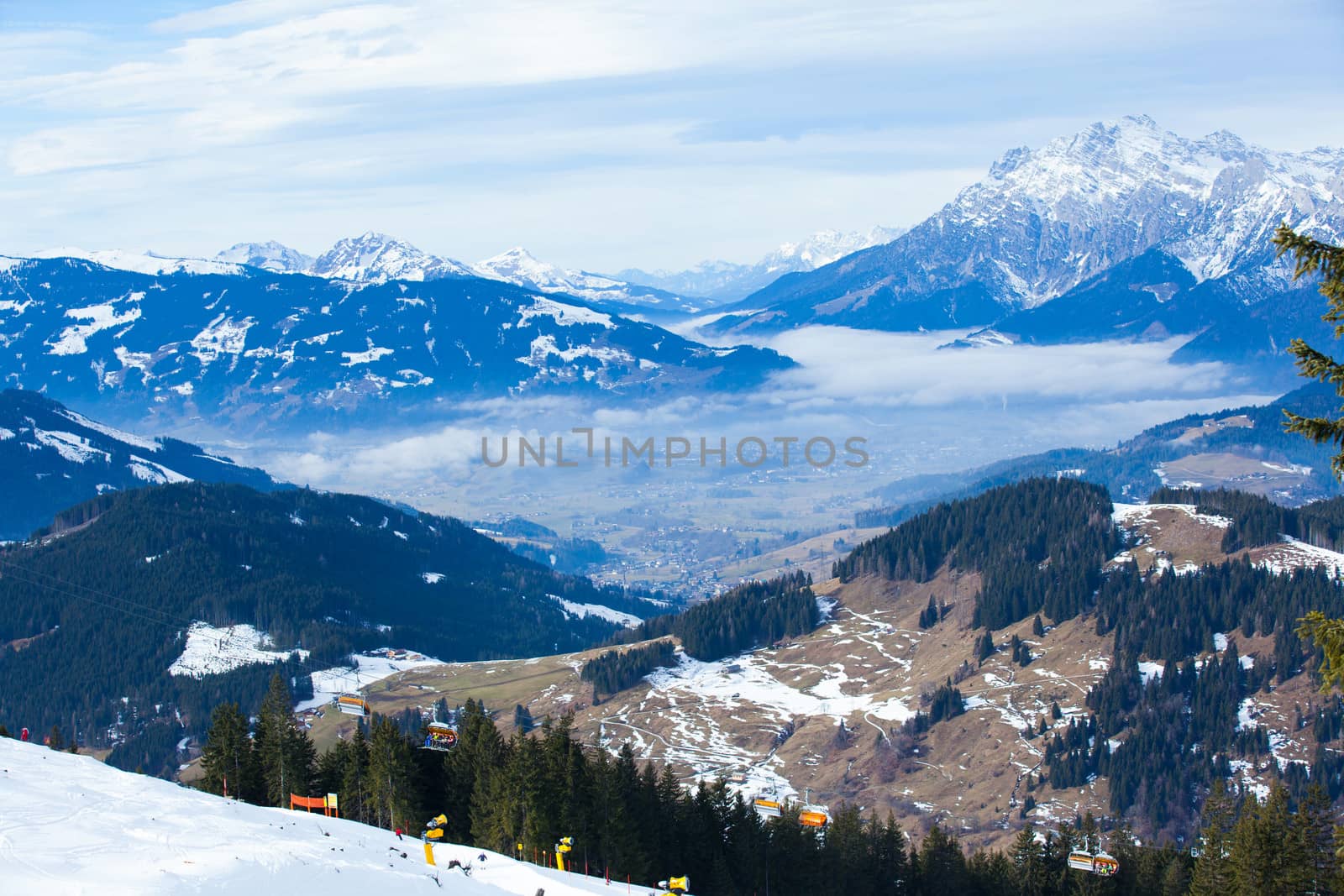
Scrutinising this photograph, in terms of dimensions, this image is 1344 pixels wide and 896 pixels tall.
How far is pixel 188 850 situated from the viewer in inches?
2341

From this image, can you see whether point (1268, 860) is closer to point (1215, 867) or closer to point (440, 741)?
point (1215, 867)

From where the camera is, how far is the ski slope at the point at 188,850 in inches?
2162

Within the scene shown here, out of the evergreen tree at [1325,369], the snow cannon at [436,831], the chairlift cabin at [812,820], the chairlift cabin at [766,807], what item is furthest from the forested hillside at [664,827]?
the evergreen tree at [1325,369]

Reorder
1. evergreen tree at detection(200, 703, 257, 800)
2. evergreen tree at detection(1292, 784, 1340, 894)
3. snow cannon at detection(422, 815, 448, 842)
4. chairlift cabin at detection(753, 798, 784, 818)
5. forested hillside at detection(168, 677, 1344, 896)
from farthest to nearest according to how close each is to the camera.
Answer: chairlift cabin at detection(753, 798, 784, 818)
evergreen tree at detection(200, 703, 257, 800)
forested hillside at detection(168, 677, 1344, 896)
evergreen tree at detection(1292, 784, 1340, 894)
snow cannon at detection(422, 815, 448, 842)

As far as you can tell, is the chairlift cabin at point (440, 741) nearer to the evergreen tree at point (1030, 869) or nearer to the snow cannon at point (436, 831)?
the snow cannon at point (436, 831)

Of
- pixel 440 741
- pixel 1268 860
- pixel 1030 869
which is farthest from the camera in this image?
pixel 1030 869

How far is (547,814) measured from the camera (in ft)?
306

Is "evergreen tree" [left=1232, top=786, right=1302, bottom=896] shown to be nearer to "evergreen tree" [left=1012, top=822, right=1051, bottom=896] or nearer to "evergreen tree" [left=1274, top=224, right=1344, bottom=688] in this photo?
"evergreen tree" [left=1012, top=822, right=1051, bottom=896]

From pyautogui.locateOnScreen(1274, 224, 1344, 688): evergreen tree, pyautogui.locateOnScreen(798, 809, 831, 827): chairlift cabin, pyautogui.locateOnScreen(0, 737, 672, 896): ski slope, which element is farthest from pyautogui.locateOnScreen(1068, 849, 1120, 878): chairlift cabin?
pyautogui.locateOnScreen(1274, 224, 1344, 688): evergreen tree

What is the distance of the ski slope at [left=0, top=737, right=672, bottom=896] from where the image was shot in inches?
2162

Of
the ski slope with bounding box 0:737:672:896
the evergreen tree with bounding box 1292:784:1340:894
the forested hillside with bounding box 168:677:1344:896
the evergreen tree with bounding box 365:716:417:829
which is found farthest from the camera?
the evergreen tree with bounding box 365:716:417:829

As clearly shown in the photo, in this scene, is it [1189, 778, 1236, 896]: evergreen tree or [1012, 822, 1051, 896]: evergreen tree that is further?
[1012, 822, 1051, 896]: evergreen tree

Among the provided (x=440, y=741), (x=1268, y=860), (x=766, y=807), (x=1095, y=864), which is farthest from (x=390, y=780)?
(x=1268, y=860)

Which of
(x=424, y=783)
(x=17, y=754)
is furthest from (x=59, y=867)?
(x=424, y=783)
